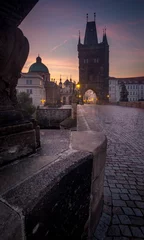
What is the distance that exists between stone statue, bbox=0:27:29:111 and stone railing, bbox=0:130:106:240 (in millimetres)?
742

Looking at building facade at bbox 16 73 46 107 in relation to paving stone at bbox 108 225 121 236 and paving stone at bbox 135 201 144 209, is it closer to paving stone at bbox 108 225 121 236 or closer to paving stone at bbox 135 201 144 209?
paving stone at bbox 135 201 144 209

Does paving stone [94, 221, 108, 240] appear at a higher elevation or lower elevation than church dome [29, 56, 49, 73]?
lower

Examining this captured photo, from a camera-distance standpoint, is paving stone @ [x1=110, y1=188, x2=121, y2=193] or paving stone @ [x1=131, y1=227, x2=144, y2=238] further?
paving stone @ [x1=110, y1=188, x2=121, y2=193]

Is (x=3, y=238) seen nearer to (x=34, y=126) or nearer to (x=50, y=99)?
(x=34, y=126)

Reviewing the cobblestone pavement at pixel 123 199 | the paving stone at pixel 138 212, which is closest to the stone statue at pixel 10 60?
the cobblestone pavement at pixel 123 199

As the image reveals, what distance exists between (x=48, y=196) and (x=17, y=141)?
69 centimetres

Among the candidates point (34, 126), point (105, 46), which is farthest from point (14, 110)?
point (105, 46)

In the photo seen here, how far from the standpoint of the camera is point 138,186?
3.03 metres

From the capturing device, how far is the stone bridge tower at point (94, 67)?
2320 inches

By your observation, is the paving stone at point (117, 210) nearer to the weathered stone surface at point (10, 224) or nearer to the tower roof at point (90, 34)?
the weathered stone surface at point (10, 224)

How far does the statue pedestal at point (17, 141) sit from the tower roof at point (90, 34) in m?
68.8

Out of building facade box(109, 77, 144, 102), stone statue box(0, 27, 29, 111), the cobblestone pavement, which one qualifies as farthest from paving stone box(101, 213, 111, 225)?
building facade box(109, 77, 144, 102)

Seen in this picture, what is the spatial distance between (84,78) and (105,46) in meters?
15.7

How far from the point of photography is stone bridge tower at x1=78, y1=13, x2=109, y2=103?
193 ft
